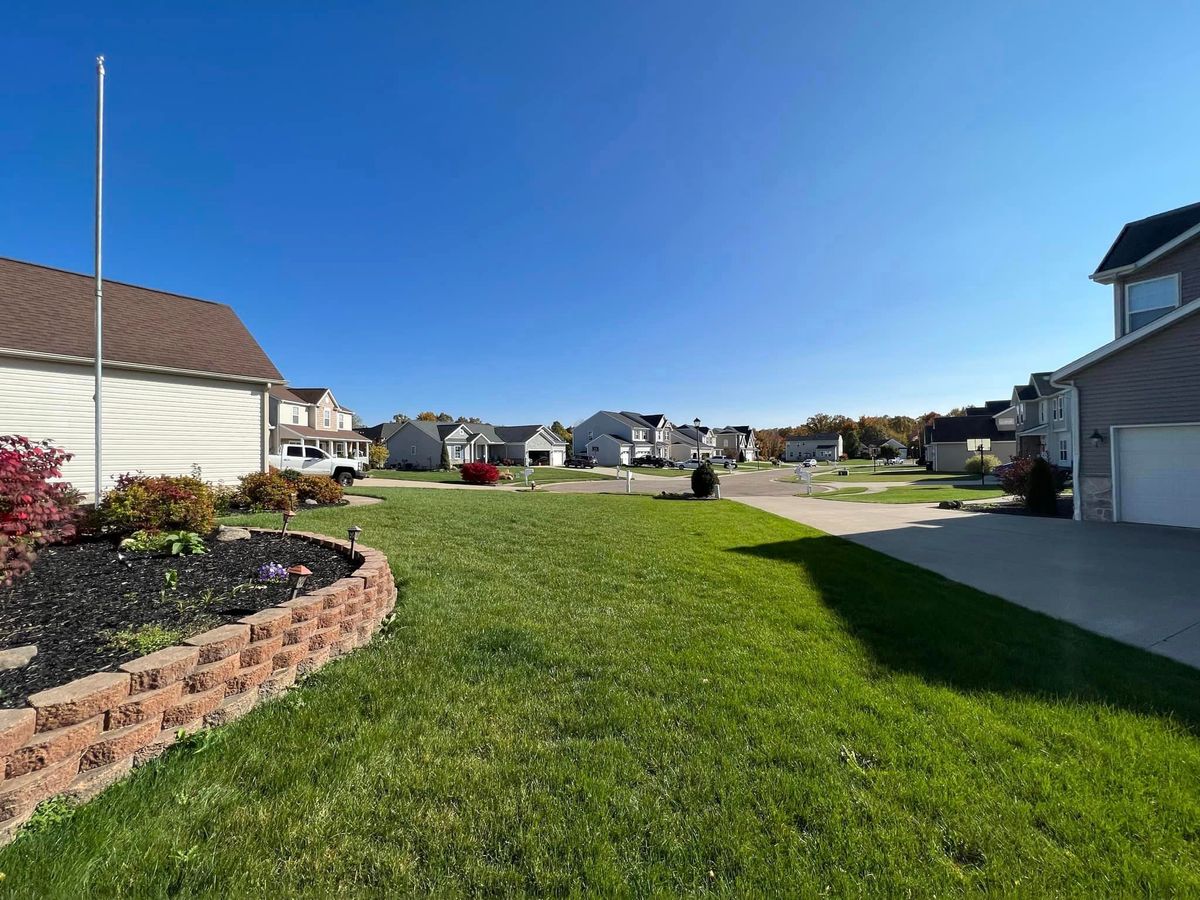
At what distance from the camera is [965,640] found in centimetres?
427

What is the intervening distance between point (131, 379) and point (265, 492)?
4.84 meters

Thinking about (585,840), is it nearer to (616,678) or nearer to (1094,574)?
(616,678)

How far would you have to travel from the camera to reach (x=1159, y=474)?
10445 mm

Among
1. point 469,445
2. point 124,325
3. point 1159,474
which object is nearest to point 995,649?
point 1159,474

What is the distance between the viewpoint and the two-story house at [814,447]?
89.6 metres

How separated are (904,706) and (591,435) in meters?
60.9

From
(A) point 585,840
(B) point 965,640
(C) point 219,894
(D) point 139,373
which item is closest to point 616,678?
(A) point 585,840

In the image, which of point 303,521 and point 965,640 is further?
point 303,521

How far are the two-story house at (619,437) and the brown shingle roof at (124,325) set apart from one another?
145 ft

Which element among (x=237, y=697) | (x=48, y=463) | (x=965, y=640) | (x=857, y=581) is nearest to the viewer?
(x=237, y=697)

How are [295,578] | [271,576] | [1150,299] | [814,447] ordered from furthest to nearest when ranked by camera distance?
[814,447], [1150,299], [271,576], [295,578]

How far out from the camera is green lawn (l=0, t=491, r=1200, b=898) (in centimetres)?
188

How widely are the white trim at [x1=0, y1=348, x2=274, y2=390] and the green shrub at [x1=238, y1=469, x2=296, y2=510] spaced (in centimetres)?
390

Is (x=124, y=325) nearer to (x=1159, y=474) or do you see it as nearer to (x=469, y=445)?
(x=1159, y=474)
